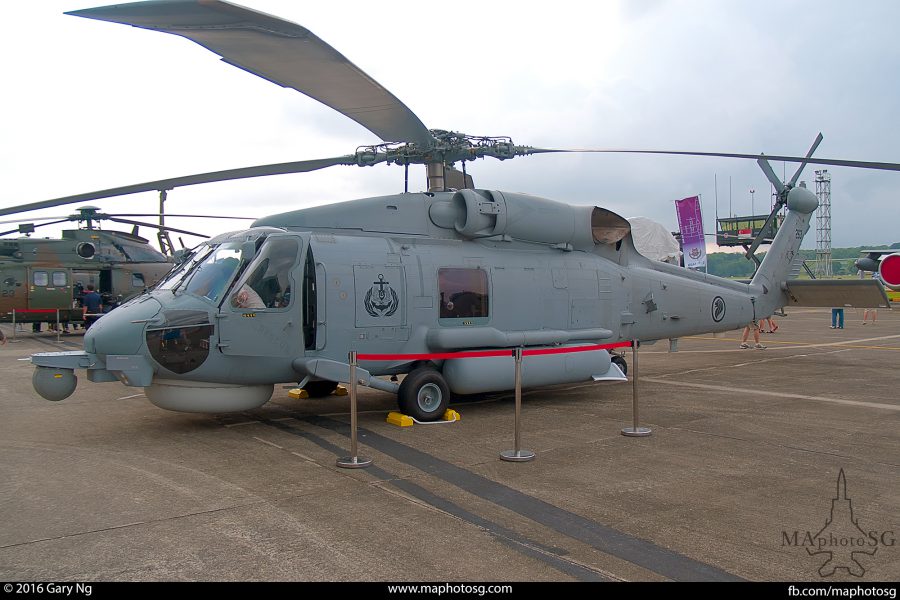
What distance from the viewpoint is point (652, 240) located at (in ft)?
104

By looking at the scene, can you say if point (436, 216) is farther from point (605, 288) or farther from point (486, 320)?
point (605, 288)

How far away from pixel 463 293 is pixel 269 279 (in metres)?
Answer: 2.62

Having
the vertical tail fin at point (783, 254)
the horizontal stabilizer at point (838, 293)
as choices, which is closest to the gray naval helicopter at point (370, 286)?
the vertical tail fin at point (783, 254)

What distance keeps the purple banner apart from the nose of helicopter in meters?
23.6

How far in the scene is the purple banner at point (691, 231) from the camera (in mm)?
27016

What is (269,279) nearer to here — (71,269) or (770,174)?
(770,174)

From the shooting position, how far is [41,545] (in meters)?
4.08

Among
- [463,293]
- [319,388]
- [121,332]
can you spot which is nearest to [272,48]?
[121,332]

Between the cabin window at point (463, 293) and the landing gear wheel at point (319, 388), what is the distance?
2.32 metres

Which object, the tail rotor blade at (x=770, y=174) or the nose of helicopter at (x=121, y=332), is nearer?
the nose of helicopter at (x=121, y=332)

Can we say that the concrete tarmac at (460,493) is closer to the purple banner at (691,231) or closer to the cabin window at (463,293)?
the cabin window at (463,293)

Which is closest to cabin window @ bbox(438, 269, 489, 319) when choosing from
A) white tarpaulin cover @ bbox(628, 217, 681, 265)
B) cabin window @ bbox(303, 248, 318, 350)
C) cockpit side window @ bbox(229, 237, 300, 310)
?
cabin window @ bbox(303, 248, 318, 350)

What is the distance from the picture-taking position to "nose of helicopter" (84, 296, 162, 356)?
694 centimetres

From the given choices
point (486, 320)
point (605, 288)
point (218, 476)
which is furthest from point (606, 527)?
point (605, 288)
